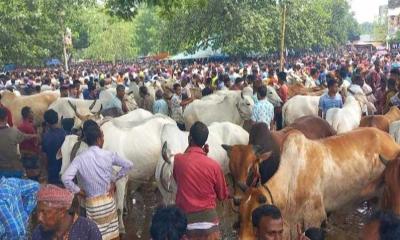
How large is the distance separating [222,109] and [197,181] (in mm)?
6800

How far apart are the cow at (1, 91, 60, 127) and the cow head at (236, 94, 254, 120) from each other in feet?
16.9

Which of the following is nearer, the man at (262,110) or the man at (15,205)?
the man at (15,205)

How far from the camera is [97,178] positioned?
211 inches

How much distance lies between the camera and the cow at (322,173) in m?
6.07

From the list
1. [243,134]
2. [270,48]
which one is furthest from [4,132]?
[270,48]

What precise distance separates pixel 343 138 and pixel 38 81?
719 inches

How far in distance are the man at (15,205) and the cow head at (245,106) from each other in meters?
7.21

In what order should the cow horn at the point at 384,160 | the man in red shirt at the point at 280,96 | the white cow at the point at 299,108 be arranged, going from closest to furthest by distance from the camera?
the cow horn at the point at 384,160 → the white cow at the point at 299,108 → the man in red shirt at the point at 280,96

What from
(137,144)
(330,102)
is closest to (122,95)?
(137,144)

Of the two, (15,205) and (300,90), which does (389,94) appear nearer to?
(300,90)

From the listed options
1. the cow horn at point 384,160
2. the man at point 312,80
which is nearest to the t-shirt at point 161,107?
the man at point 312,80

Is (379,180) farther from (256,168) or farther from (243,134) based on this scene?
(243,134)

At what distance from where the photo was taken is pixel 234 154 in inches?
244

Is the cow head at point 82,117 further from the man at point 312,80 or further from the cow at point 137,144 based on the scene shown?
the man at point 312,80
